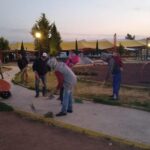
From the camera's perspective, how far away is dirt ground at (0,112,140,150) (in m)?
8.79

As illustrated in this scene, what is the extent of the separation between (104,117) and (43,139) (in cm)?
265

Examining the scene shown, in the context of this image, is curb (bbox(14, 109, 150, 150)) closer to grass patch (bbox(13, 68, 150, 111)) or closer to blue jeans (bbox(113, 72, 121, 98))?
grass patch (bbox(13, 68, 150, 111))

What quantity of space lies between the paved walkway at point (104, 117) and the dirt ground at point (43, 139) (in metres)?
0.53

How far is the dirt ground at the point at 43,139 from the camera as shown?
28.8 ft

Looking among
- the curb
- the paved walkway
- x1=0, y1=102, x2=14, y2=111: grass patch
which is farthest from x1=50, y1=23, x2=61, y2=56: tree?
the curb

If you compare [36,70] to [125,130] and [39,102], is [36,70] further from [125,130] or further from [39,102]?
[125,130]

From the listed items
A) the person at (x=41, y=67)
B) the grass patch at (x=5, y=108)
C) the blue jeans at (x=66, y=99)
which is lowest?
the grass patch at (x=5, y=108)

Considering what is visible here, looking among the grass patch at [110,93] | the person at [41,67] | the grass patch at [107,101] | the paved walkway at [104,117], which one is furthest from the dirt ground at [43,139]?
the person at [41,67]

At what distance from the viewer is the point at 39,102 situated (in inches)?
578

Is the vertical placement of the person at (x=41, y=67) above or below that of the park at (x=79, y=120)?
above

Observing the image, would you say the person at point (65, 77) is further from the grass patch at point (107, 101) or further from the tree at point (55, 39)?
the tree at point (55, 39)

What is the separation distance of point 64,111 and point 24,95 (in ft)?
17.3

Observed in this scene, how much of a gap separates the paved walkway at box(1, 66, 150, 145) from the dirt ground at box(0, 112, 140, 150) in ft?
1.73

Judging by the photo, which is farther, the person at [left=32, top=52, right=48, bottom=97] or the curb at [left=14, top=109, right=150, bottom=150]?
the person at [left=32, top=52, right=48, bottom=97]
